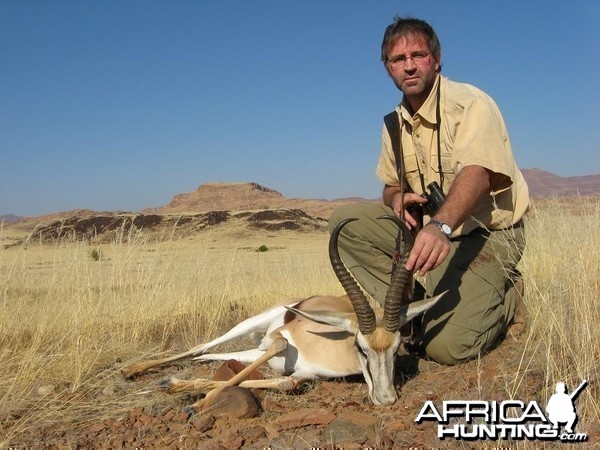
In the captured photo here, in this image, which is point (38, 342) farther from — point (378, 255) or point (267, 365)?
point (378, 255)

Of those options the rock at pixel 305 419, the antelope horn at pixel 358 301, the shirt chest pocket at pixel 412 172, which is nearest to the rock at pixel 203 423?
the rock at pixel 305 419

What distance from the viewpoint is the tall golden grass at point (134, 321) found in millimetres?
3881

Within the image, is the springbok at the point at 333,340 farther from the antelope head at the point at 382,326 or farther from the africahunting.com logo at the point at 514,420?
the africahunting.com logo at the point at 514,420

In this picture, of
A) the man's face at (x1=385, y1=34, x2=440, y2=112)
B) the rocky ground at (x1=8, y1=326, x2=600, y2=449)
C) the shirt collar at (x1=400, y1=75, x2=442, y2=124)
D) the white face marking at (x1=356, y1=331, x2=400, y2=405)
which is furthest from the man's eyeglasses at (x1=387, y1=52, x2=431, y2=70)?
the rocky ground at (x1=8, y1=326, x2=600, y2=449)

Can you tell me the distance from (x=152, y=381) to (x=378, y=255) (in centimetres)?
241

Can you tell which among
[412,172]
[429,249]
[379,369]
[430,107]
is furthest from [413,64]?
[379,369]

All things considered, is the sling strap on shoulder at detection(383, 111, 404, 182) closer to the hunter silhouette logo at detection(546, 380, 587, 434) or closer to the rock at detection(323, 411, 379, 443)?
the rock at detection(323, 411, 379, 443)

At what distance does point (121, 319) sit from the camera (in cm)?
650

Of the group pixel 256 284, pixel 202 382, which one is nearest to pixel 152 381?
pixel 202 382

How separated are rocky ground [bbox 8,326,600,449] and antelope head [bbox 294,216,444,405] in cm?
15

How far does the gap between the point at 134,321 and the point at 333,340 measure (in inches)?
107

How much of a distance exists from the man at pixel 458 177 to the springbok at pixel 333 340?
43cm

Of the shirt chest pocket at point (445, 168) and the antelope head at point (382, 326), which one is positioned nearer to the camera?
the antelope head at point (382, 326)

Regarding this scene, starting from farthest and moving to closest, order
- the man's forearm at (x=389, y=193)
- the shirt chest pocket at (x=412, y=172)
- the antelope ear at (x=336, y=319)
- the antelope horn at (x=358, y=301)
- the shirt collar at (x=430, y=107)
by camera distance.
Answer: the man's forearm at (x=389, y=193), the shirt chest pocket at (x=412, y=172), the shirt collar at (x=430, y=107), the antelope ear at (x=336, y=319), the antelope horn at (x=358, y=301)
